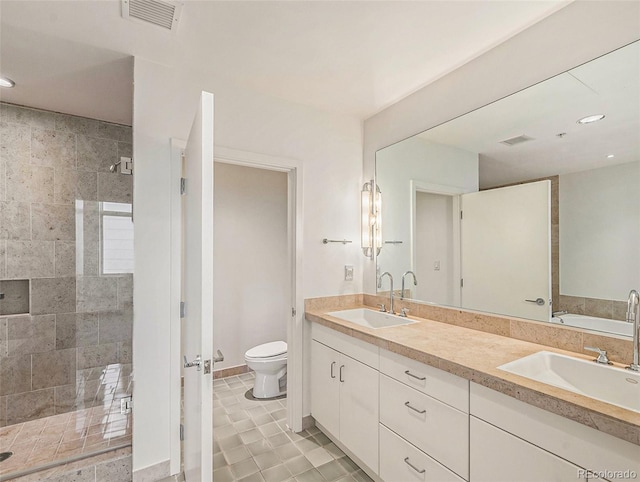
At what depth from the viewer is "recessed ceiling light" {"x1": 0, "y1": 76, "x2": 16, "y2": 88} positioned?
2.01 metres

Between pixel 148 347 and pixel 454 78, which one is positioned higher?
pixel 454 78

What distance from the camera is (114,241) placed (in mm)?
2502

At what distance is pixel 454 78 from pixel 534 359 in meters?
1.68

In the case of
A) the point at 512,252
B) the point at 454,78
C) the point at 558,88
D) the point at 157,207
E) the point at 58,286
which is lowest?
the point at 58,286

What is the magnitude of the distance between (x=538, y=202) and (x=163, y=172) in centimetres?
212

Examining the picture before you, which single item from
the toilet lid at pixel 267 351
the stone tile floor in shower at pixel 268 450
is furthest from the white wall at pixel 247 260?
the stone tile floor in shower at pixel 268 450

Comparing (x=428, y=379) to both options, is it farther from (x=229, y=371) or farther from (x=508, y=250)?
(x=229, y=371)

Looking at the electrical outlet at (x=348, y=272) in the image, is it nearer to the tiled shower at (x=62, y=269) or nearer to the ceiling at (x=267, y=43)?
the ceiling at (x=267, y=43)

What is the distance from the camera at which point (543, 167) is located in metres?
1.62

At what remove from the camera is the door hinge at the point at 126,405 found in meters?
1.90

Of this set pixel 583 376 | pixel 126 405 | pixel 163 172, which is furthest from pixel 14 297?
pixel 583 376

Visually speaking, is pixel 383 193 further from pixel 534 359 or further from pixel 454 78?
pixel 534 359

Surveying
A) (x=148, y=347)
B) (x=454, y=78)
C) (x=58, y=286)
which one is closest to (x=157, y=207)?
Result: (x=148, y=347)

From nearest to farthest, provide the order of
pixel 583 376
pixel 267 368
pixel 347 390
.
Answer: pixel 583 376 < pixel 347 390 < pixel 267 368
